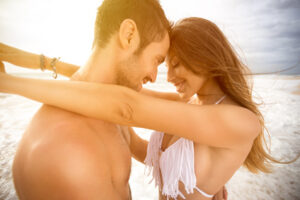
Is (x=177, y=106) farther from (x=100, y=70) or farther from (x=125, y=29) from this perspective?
(x=125, y=29)

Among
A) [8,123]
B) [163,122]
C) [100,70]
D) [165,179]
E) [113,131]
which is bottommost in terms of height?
[8,123]

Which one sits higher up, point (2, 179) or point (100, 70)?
point (100, 70)

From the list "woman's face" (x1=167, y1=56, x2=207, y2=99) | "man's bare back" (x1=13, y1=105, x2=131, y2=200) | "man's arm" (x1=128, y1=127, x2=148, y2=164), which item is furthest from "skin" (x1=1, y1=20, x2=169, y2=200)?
"man's arm" (x1=128, y1=127, x2=148, y2=164)

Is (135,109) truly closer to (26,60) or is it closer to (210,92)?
(210,92)

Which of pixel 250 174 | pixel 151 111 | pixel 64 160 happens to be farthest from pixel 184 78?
pixel 250 174

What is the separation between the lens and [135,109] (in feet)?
3.77

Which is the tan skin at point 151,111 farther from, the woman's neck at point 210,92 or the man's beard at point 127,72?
the woman's neck at point 210,92

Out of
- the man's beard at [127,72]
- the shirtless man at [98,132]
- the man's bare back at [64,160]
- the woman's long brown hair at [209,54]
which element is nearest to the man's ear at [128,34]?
the shirtless man at [98,132]

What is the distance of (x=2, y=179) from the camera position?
3.38m

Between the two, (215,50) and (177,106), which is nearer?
(177,106)

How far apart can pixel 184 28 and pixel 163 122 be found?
112 centimetres

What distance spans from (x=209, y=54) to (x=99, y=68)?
1.12 meters

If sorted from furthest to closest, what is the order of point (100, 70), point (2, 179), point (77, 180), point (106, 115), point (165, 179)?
point (2, 179)
point (165, 179)
point (100, 70)
point (106, 115)
point (77, 180)

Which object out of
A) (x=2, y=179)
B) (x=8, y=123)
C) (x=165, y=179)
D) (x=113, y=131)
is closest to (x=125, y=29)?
(x=113, y=131)
